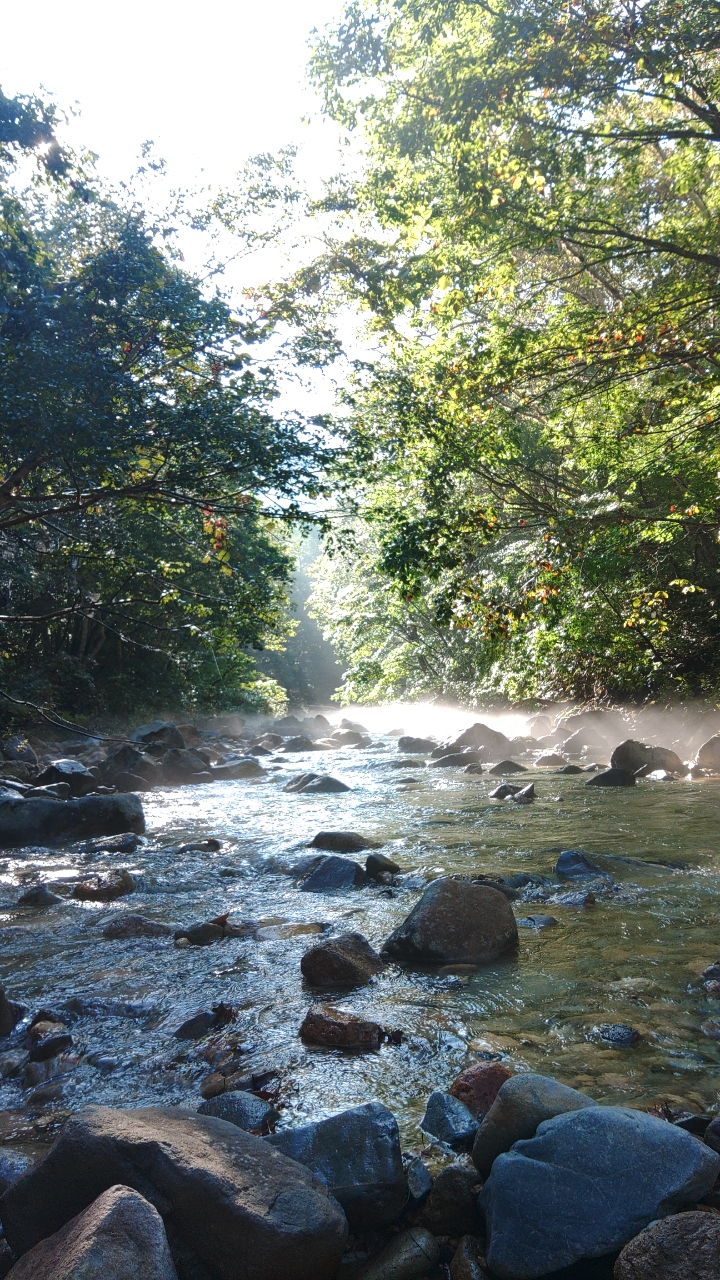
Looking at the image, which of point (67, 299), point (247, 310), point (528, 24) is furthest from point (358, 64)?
point (67, 299)

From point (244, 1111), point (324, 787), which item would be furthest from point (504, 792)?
point (244, 1111)

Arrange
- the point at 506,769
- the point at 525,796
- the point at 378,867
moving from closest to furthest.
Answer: the point at 378,867 → the point at 525,796 → the point at 506,769

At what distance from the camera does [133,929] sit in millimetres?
5051

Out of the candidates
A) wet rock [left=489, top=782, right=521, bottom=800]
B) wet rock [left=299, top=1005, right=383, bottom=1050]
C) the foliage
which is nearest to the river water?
wet rock [left=299, top=1005, right=383, bottom=1050]

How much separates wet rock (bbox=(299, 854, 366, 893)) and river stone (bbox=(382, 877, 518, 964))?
1.69 meters

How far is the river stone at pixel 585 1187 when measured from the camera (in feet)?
6.61

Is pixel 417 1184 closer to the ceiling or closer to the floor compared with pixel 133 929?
closer to the ceiling

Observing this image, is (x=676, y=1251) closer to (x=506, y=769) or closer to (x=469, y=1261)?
(x=469, y=1261)

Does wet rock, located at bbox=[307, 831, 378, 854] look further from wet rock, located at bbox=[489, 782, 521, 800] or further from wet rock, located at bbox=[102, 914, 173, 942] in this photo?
wet rock, located at bbox=[489, 782, 521, 800]

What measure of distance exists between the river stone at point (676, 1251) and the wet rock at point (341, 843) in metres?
5.54

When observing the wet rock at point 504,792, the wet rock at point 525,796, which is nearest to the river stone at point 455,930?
the wet rock at point 525,796

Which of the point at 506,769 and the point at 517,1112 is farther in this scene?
the point at 506,769

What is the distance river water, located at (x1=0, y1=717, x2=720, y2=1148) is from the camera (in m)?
3.01

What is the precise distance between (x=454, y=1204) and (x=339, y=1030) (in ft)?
3.74
